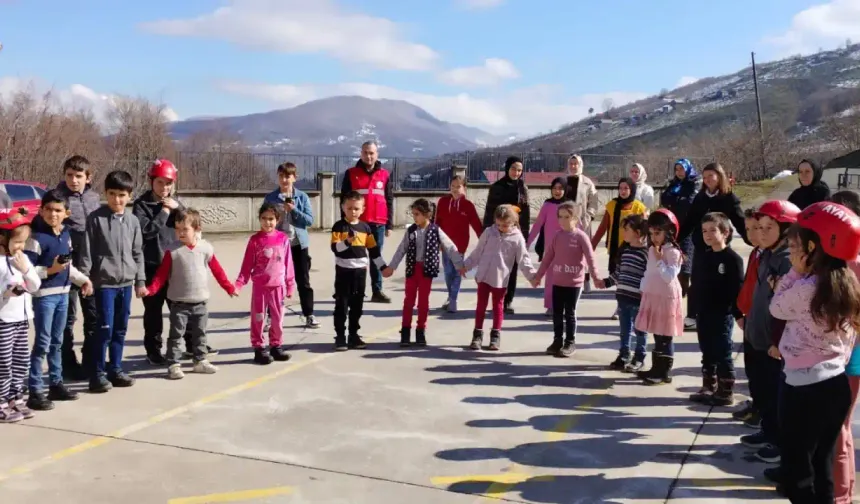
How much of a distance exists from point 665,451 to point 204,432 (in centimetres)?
301

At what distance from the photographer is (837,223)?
3.34 meters

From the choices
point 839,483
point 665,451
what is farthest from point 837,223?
point 665,451

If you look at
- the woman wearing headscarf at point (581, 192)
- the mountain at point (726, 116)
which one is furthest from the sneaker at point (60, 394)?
the mountain at point (726, 116)

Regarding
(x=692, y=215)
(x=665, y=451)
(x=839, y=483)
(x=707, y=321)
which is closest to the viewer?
(x=839, y=483)

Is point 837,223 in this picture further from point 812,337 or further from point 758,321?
point 758,321

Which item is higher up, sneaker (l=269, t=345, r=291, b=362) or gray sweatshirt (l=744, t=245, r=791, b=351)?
gray sweatshirt (l=744, t=245, r=791, b=351)

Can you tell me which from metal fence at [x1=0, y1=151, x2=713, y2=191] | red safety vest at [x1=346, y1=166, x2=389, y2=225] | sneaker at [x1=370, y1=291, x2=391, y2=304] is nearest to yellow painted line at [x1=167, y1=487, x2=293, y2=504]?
red safety vest at [x1=346, y1=166, x2=389, y2=225]

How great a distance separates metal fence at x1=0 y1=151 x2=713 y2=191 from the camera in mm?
22297

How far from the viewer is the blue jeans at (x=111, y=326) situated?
A: 581 centimetres

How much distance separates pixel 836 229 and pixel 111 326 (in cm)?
503

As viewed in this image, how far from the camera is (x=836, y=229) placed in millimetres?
3338

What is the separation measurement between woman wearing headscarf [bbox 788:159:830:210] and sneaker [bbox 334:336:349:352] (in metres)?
4.94

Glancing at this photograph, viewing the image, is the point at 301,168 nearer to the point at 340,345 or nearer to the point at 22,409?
the point at 340,345

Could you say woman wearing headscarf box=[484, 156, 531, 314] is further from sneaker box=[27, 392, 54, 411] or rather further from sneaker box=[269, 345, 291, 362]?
sneaker box=[27, 392, 54, 411]
